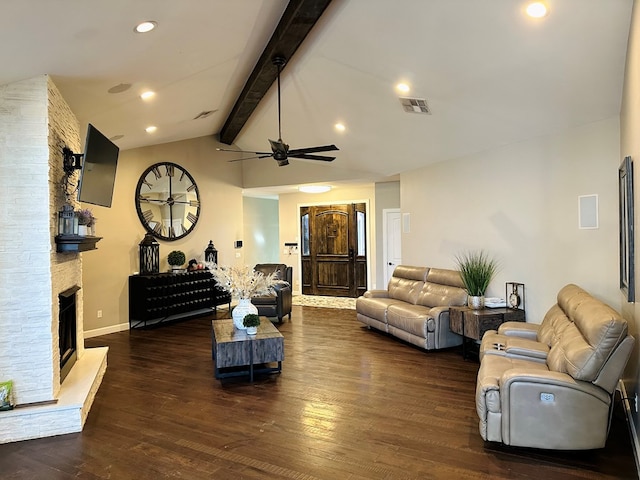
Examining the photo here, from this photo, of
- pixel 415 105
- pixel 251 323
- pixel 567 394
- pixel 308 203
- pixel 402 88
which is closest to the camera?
pixel 567 394

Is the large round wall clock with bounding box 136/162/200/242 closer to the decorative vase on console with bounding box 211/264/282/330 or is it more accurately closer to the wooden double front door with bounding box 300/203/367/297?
the wooden double front door with bounding box 300/203/367/297

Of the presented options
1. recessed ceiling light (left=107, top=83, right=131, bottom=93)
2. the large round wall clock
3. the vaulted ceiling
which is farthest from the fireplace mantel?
the large round wall clock

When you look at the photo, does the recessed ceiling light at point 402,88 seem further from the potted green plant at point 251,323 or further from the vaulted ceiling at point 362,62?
the potted green plant at point 251,323

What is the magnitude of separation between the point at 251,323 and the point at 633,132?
361 centimetres

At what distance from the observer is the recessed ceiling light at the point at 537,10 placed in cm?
284

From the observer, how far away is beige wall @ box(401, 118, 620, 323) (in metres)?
4.04

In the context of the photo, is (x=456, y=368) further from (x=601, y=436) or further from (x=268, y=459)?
(x=268, y=459)

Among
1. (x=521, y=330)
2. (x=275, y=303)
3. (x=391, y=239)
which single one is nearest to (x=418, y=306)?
(x=521, y=330)

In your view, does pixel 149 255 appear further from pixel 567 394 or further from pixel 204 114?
pixel 567 394

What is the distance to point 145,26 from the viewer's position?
10.4ft

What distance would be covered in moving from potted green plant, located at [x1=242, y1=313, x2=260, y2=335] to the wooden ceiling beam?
280 centimetres

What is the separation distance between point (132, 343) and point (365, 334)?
330cm

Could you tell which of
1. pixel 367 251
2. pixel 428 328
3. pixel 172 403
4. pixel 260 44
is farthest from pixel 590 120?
pixel 367 251

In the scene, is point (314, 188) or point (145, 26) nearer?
point (145, 26)
